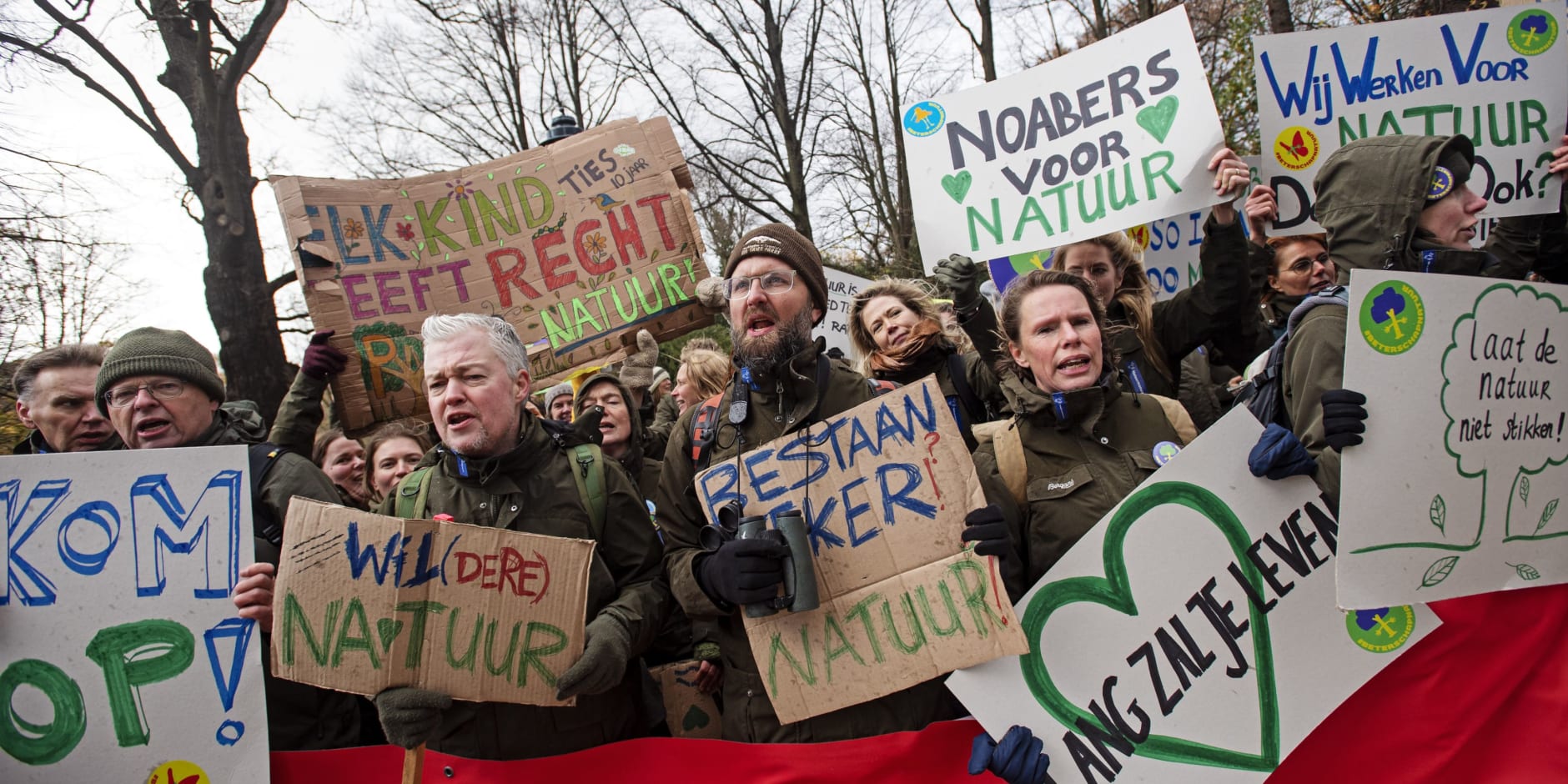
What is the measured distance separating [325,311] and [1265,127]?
3.76m

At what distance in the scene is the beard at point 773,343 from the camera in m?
2.44

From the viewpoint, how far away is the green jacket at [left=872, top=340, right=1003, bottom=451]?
122 inches

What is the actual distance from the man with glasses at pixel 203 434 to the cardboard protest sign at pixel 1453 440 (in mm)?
2774

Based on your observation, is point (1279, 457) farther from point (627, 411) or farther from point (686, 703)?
point (627, 411)

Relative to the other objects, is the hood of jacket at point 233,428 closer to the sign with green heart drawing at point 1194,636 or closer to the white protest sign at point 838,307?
the sign with green heart drawing at point 1194,636

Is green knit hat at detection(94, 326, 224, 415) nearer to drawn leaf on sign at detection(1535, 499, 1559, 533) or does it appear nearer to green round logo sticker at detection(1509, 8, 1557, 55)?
drawn leaf on sign at detection(1535, 499, 1559, 533)

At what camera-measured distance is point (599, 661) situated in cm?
215

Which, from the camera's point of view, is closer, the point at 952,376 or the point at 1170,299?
the point at 952,376

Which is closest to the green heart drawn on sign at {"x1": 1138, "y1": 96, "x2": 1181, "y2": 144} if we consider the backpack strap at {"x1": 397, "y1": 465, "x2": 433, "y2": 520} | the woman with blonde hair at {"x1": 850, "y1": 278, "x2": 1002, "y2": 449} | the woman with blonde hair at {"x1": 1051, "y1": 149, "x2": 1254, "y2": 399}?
the woman with blonde hair at {"x1": 1051, "y1": 149, "x2": 1254, "y2": 399}

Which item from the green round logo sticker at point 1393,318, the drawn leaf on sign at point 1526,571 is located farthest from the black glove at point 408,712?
the drawn leaf on sign at point 1526,571

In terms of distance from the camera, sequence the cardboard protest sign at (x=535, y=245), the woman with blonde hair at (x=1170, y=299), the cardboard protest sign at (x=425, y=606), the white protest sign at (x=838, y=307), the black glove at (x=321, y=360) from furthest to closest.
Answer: the white protest sign at (x=838, y=307)
the cardboard protest sign at (x=535, y=245)
the black glove at (x=321, y=360)
the woman with blonde hair at (x=1170, y=299)
the cardboard protest sign at (x=425, y=606)

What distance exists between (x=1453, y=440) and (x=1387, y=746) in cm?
79

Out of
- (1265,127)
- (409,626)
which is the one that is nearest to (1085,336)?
(1265,127)

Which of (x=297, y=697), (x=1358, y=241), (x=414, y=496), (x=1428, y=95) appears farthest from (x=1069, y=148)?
(x=297, y=697)
